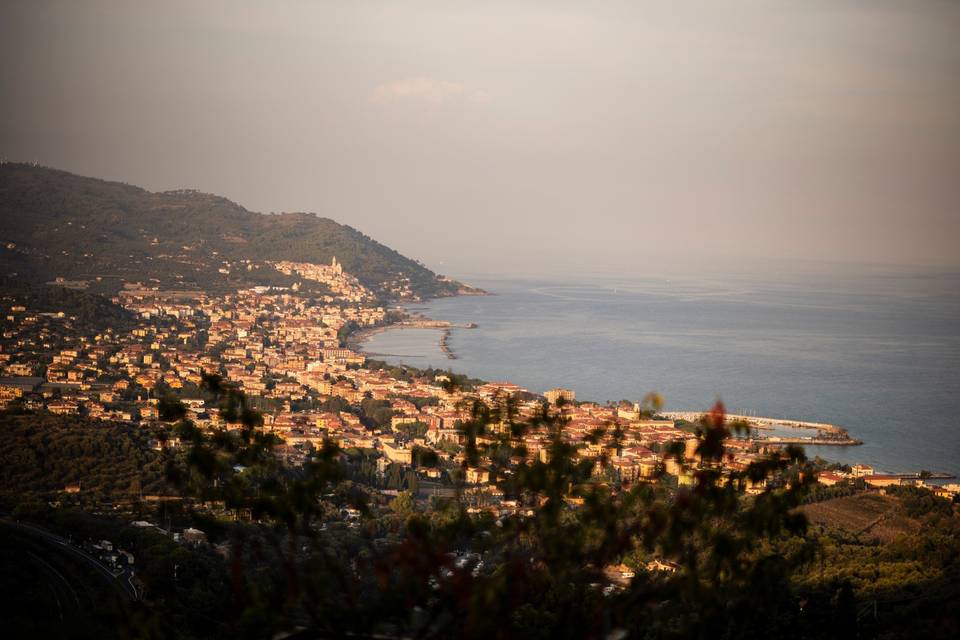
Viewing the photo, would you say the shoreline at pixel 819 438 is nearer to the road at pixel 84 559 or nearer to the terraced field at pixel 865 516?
the terraced field at pixel 865 516

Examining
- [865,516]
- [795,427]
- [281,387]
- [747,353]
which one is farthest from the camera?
[747,353]

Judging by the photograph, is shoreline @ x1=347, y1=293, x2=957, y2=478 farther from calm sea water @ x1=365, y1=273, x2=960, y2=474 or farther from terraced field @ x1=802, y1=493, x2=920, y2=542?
terraced field @ x1=802, y1=493, x2=920, y2=542

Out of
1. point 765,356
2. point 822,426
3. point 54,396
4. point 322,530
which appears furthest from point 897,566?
point 765,356

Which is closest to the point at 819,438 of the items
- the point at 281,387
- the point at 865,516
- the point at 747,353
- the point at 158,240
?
the point at 865,516

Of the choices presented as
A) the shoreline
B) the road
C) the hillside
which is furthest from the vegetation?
the hillside

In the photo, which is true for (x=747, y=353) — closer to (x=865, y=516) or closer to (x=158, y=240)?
(x=865, y=516)

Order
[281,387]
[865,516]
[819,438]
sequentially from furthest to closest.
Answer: [281,387] < [819,438] < [865,516]

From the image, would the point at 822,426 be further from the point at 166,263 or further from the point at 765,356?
the point at 166,263
